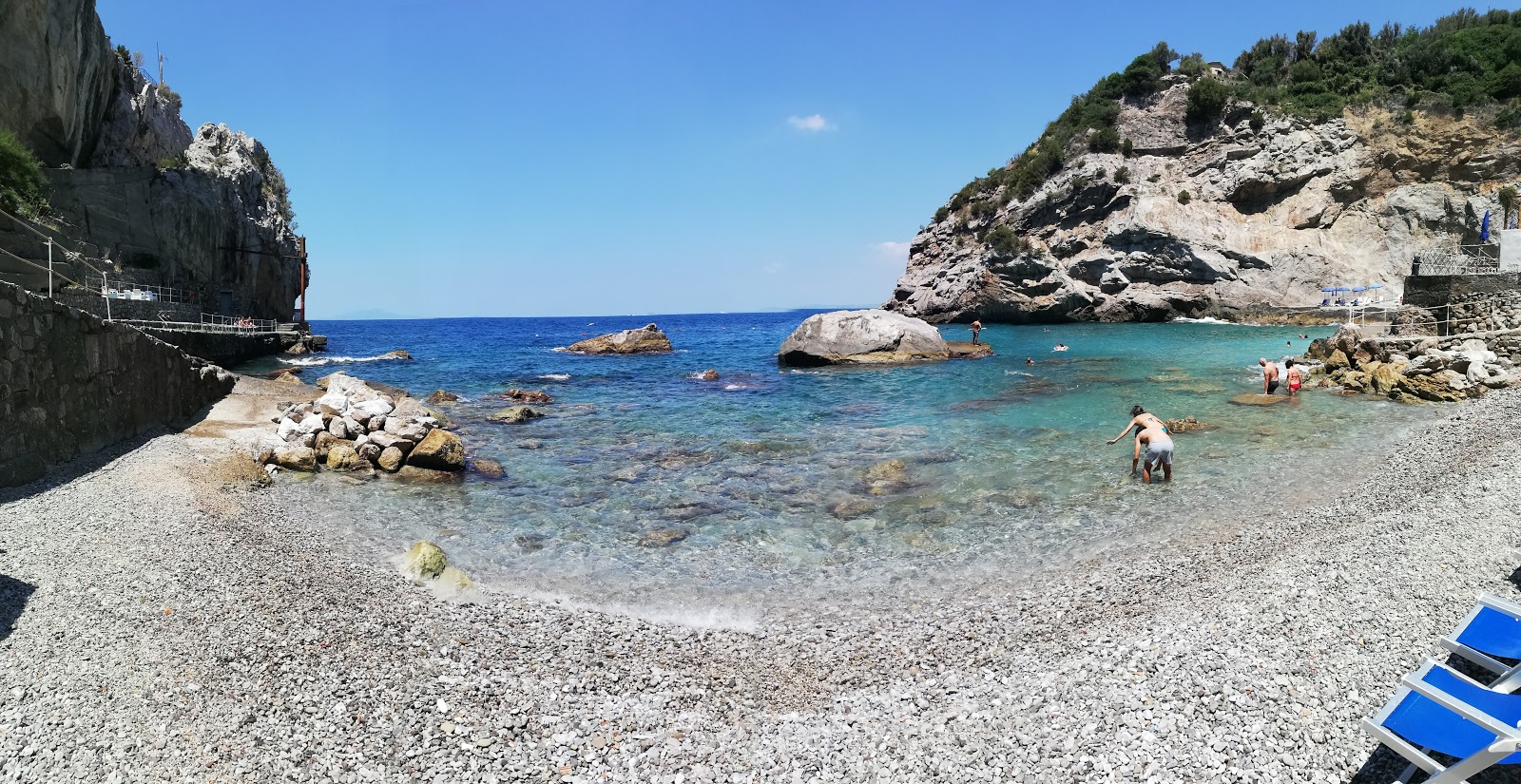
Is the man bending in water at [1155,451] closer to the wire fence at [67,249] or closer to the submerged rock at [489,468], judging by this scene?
the submerged rock at [489,468]

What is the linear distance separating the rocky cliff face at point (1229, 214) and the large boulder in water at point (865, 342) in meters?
29.6

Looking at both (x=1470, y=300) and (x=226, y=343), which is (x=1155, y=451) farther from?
(x=226, y=343)

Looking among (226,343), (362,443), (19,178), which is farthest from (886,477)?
(226,343)

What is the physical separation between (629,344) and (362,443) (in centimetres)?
3361

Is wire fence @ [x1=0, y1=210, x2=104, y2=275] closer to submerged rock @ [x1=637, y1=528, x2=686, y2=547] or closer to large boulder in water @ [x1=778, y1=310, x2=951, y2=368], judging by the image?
submerged rock @ [x1=637, y1=528, x2=686, y2=547]

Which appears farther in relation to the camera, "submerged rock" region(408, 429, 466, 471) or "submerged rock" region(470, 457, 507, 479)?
"submerged rock" region(470, 457, 507, 479)

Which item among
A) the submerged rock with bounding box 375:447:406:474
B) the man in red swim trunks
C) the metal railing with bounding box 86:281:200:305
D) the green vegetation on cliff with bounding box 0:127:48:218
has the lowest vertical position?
the submerged rock with bounding box 375:447:406:474

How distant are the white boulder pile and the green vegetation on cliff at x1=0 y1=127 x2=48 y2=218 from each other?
54.7ft

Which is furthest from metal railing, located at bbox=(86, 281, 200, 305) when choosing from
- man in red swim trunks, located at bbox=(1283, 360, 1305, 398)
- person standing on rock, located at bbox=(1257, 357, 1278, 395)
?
man in red swim trunks, located at bbox=(1283, 360, 1305, 398)

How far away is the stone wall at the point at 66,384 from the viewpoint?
9414mm

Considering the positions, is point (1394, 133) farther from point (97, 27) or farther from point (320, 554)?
point (97, 27)

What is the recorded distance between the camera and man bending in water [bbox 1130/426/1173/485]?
12.4 meters

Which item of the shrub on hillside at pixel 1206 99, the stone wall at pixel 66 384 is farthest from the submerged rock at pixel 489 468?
the shrub on hillside at pixel 1206 99

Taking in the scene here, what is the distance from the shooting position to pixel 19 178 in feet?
83.6
